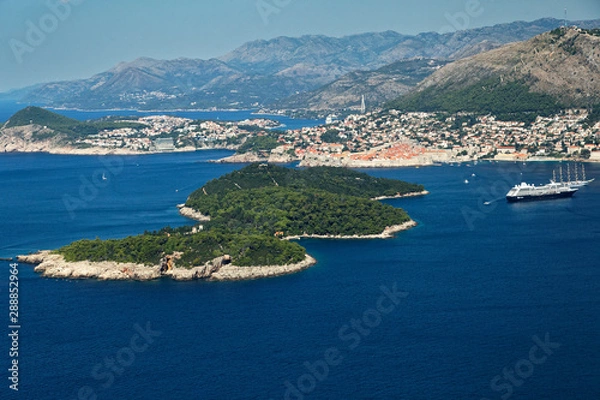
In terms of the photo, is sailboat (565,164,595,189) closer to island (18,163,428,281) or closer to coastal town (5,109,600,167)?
island (18,163,428,281)

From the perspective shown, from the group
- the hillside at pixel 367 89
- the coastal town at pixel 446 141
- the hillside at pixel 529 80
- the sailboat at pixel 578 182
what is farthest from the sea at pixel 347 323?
the hillside at pixel 367 89

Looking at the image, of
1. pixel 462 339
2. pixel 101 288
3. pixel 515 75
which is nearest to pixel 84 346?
pixel 101 288

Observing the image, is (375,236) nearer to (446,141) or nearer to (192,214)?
(192,214)

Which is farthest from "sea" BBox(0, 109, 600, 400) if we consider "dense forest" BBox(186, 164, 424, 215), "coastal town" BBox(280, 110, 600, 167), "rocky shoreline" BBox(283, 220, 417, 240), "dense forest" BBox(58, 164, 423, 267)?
"coastal town" BBox(280, 110, 600, 167)

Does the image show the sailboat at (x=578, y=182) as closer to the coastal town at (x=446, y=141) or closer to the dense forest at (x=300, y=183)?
the dense forest at (x=300, y=183)

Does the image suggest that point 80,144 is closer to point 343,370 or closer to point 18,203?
point 18,203

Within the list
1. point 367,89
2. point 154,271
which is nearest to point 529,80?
point 154,271
